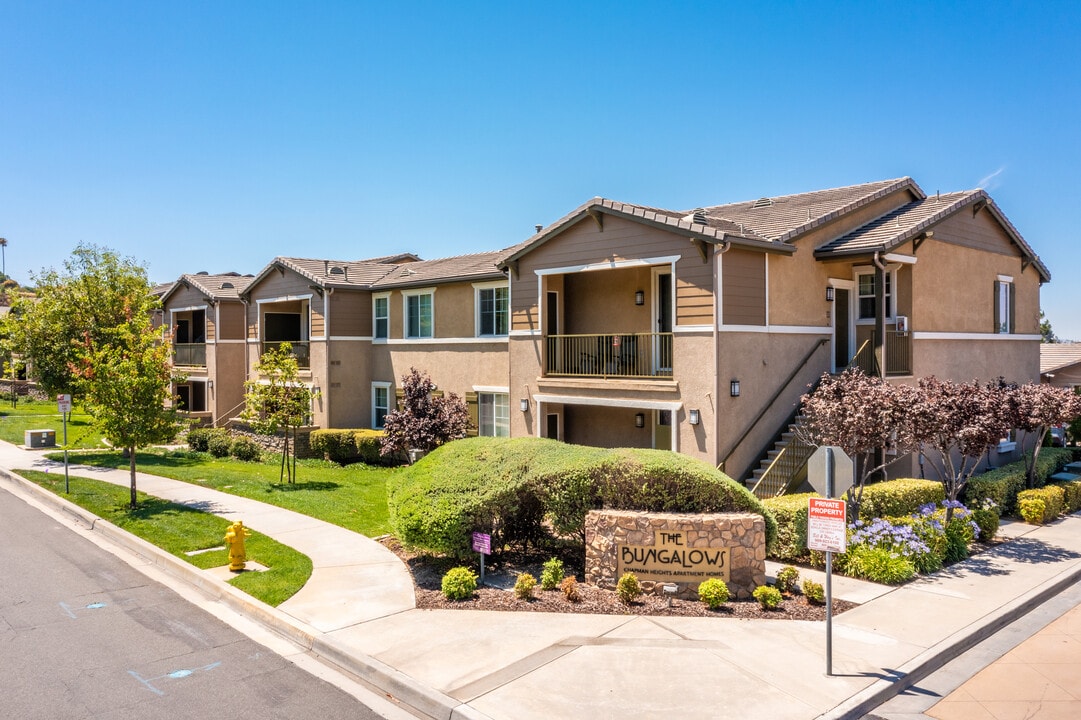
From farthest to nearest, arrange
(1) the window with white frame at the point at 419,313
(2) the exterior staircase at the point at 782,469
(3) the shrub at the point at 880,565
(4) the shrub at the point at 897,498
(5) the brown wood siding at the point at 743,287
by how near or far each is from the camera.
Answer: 1. (1) the window with white frame at the point at 419,313
2. (5) the brown wood siding at the point at 743,287
3. (2) the exterior staircase at the point at 782,469
4. (4) the shrub at the point at 897,498
5. (3) the shrub at the point at 880,565

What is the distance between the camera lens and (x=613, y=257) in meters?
16.7

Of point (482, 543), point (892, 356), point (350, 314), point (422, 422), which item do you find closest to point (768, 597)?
point (482, 543)

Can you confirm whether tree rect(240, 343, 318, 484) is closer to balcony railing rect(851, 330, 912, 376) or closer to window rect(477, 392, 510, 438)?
window rect(477, 392, 510, 438)

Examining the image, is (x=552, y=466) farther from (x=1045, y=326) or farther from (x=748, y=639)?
(x=1045, y=326)

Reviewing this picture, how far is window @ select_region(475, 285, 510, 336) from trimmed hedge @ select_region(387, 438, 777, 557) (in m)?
9.67

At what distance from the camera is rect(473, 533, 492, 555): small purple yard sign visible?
1052 cm

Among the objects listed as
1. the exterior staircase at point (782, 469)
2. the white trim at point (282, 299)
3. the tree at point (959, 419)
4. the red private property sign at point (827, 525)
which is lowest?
the exterior staircase at point (782, 469)

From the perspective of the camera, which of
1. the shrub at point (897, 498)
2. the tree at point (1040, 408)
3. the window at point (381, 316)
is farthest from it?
the window at point (381, 316)

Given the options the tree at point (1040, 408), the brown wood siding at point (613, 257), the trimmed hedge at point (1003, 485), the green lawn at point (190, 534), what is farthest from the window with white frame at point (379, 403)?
the tree at point (1040, 408)

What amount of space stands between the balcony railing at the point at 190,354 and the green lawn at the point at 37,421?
14.2 feet

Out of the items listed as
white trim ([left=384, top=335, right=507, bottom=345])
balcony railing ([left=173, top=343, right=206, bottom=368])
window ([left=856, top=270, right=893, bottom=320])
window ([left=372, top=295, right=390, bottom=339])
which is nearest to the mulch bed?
window ([left=856, top=270, right=893, bottom=320])

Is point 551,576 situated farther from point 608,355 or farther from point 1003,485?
point 1003,485

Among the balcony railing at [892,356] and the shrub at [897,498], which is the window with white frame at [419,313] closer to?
the balcony railing at [892,356]

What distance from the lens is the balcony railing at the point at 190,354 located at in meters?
31.6
